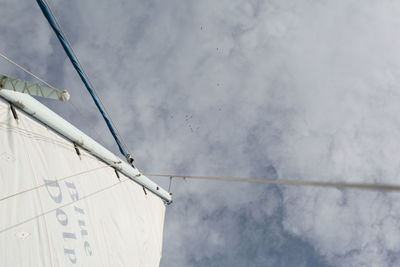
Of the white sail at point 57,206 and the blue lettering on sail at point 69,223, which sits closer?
the white sail at point 57,206

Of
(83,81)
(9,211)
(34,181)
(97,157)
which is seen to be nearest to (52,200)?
(34,181)

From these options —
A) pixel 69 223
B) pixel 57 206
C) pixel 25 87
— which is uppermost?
pixel 25 87

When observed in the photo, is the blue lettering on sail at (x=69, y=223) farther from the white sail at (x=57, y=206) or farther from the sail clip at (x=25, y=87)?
the sail clip at (x=25, y=87)

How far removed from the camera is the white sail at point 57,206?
8.78 ft

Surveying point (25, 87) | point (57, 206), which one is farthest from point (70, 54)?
point (57, 206)

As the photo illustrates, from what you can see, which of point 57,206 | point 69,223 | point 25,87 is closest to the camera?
point 25,87

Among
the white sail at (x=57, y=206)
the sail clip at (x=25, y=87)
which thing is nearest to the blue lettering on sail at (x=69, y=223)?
the white sail at (x=57, y=206)

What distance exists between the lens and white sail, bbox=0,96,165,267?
2.68 m

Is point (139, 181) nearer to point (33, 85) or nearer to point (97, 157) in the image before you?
point (97, 157)

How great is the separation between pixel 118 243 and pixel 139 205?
152 cm

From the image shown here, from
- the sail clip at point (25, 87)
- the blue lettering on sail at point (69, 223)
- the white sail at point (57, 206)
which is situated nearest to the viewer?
the sail clip at point (25, 87)

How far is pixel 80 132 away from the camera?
441cm

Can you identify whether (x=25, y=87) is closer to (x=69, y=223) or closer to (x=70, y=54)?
(x=70, y=54)

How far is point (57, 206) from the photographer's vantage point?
3.42 metres
